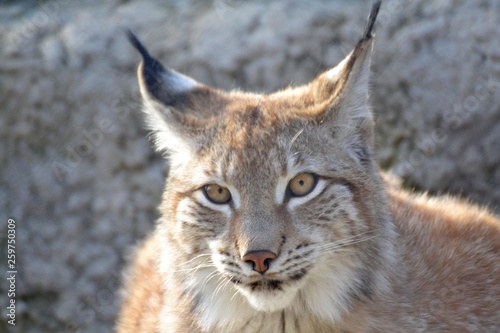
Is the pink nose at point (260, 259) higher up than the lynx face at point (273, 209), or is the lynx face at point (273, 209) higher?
the lynx face at point (273, 209)

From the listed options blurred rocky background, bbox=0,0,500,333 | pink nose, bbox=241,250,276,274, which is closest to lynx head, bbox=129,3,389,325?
pink nose, bbox=241,250,276,274

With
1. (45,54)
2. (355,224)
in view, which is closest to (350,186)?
(355,224)

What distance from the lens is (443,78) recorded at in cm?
628

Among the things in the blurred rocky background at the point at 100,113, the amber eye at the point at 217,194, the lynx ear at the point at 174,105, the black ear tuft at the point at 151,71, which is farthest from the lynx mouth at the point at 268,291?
the blurred rocky background at the point at 100,113

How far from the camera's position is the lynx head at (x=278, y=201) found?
3703 mm

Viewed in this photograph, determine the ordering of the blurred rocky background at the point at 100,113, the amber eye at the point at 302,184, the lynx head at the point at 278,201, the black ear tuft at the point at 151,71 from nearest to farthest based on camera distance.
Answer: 1. the lynx head at the point at 278,201
2. the amber eye at the point at 302,184
3. the black ear tuft at the point at 151,71
4. the blurred rocky background at the point at 100,113

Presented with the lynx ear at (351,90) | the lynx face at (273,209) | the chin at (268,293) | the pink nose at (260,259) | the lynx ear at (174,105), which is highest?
the lynx ear at (351,90)

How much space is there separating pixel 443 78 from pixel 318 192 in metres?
2.85

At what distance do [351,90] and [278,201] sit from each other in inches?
27.5

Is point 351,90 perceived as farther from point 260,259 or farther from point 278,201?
point 260,259

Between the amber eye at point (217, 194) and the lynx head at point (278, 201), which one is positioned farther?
the amber eye at point (217, 194)

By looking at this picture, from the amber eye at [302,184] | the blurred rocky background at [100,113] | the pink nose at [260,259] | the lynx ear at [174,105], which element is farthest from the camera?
the blurred rocky background at [100,113]

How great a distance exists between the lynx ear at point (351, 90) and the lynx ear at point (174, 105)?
635 mm

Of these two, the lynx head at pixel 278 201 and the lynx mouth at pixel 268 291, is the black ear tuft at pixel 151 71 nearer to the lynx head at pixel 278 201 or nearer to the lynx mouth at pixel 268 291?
the lynx head at pixel 278 201
